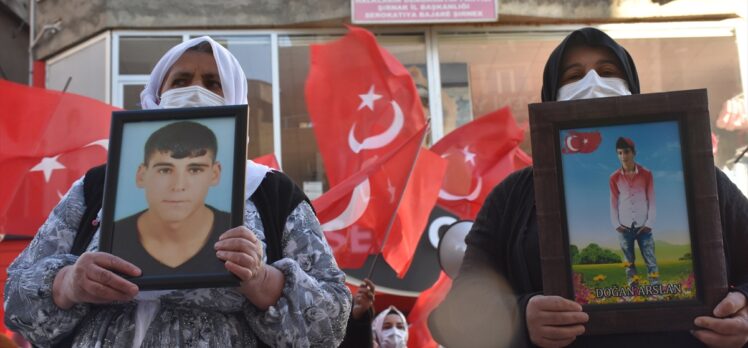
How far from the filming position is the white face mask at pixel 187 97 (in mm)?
2111

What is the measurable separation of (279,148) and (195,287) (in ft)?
24.9

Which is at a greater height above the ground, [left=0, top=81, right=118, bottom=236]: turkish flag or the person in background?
[left=0, top=81, right=118, bottom=236]: turkish flag

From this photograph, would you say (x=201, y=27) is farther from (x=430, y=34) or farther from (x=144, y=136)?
(x=144, y=136)

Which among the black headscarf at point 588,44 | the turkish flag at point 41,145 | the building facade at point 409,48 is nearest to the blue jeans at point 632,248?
the black headscarf at point 588,44

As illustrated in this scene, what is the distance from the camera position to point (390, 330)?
22.4 feet

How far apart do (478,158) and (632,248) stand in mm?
5325

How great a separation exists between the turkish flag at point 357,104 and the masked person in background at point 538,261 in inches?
162

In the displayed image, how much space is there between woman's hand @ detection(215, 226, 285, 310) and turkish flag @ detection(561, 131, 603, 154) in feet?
2.60

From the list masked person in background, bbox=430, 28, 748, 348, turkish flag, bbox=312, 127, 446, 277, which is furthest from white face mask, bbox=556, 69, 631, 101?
turkish flag, bbox=312, 127, 446, 277

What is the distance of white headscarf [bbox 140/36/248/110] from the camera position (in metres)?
2.17

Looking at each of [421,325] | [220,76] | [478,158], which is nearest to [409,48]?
[478,158]

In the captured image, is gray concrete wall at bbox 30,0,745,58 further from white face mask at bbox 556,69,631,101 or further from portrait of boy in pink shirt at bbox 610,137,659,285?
portrait of boy in pink shirt at bbox 610,137,659,285

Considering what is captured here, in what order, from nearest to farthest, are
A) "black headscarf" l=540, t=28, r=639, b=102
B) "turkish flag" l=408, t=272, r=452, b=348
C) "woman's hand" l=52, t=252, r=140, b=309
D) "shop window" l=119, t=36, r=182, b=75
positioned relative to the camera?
"woman's hand" l=52, t=252, r=140, b=309
"black headscarf" l=540, t=28, r=639, b=102
"turkish flag" l=408, t=272, r=452, b=348
"shop window" l=119, t=36, r=182, b=75

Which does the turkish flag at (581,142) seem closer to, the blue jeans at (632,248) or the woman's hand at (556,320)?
the blue jeans at (632,248)
